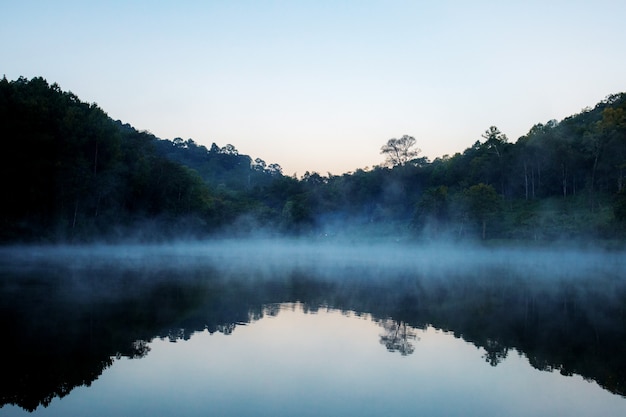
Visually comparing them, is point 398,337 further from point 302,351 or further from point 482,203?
point 482,203

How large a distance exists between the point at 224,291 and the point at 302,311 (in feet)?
14.8

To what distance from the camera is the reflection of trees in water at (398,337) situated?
34.9 feet

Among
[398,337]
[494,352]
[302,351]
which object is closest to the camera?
[302,351]

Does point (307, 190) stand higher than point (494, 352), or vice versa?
point (307, 190)

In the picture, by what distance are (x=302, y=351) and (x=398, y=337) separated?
8.75 feet

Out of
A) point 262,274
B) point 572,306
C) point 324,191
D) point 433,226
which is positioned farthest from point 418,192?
point 572,306

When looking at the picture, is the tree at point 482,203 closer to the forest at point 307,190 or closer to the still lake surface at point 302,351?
the forest at point 307,190

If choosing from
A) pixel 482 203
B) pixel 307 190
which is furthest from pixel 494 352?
pixel 307 190

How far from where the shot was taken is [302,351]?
1029 centimetres

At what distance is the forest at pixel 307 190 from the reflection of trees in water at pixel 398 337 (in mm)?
35097

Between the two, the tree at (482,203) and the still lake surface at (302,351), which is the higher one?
the tree at (482,203)

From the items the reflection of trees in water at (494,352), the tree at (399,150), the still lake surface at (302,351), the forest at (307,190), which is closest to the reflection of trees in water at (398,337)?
the still lake surface at (302,351)

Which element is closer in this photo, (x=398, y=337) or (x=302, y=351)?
(x=302, y=351)

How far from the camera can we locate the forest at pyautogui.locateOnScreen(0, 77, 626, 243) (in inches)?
1590
